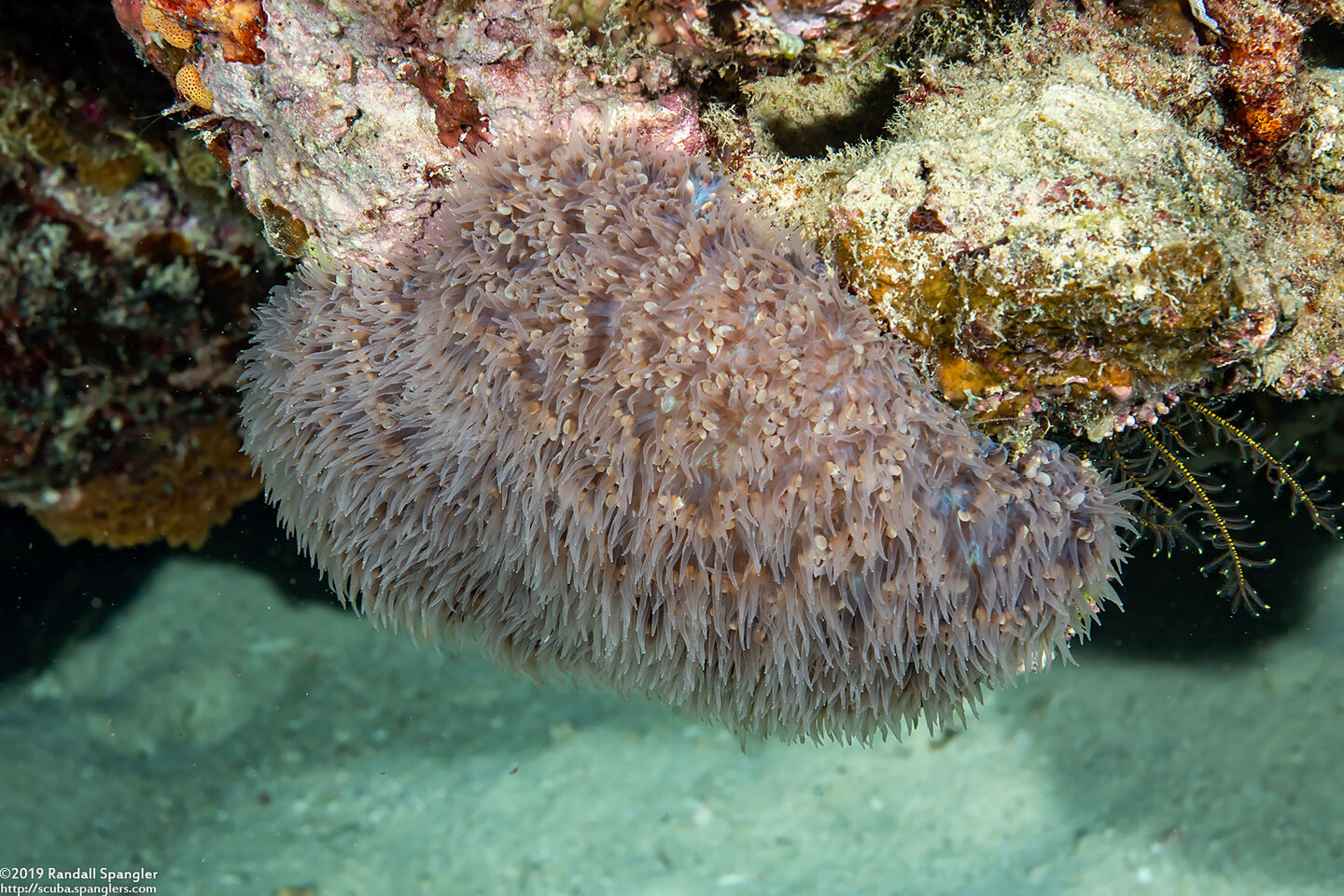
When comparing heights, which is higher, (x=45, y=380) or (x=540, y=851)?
(x=45, y=380)

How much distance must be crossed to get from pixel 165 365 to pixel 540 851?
328cm

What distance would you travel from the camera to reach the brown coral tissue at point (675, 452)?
1750 millimetres

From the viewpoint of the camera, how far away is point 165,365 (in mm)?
3904

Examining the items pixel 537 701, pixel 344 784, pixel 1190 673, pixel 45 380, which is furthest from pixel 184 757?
pixel 1190 673

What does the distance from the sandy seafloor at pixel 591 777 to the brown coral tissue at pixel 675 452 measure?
225cm

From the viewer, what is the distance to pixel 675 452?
1.79 meters

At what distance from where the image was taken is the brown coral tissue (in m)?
1.75

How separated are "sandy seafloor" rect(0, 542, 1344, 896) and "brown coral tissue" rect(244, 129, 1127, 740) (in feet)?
7.39

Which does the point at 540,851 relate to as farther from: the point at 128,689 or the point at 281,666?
the point at 128,689
